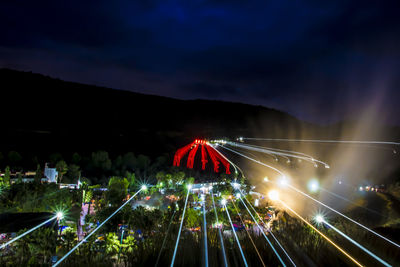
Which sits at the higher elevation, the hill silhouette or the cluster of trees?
the hill silhouette

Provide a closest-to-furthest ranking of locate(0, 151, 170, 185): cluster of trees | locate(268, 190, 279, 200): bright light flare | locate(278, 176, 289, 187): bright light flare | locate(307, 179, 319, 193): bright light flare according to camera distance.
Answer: locate(307, 179, 319, 193): bright light flare < locate(268, 190, 279, 200): bright light flare < locate(278, 176, 289, 187): bright light flare < locate(0, 151, 170, 185): cluster of trees

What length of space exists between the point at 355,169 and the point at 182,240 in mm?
14639

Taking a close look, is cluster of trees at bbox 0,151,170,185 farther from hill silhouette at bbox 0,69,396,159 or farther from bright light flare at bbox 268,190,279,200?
hill silhouette at bbox 0,69,396,159

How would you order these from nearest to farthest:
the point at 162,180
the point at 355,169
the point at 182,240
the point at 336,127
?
the point at 182,240, the point at 355,169, the point at 162,180, the point at 336,127

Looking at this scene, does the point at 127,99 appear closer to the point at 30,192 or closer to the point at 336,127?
the point at 336,127

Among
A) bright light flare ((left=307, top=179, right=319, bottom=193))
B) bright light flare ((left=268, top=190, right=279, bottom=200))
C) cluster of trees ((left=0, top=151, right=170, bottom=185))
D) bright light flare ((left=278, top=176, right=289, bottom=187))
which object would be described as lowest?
cluster of trees ((left=0, top=151, right=170, bottom=185))

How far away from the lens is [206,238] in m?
8.07

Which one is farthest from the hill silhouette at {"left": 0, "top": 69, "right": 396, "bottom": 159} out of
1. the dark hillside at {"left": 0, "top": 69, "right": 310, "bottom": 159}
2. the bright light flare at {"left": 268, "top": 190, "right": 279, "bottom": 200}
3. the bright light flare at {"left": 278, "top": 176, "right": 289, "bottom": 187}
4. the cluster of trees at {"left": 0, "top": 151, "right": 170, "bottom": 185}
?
the bright light flare at {"left": 268, "top": 190, "right": 279, "bottom": 200}

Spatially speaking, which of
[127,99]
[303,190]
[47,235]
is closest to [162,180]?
[303,190]

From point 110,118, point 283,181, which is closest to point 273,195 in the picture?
point 283,181

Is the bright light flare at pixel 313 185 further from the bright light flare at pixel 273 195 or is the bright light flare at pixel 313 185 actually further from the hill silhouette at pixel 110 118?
the hill silhouette at pixel 110 118

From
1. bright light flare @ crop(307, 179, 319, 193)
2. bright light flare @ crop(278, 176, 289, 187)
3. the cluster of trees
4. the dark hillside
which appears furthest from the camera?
the dark hillside

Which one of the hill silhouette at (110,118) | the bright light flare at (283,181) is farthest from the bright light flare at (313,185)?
the hill silhouette at (110,118)

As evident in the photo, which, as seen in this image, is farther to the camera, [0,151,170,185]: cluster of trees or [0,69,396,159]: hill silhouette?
[0,69,396,159]: hill silhouette
